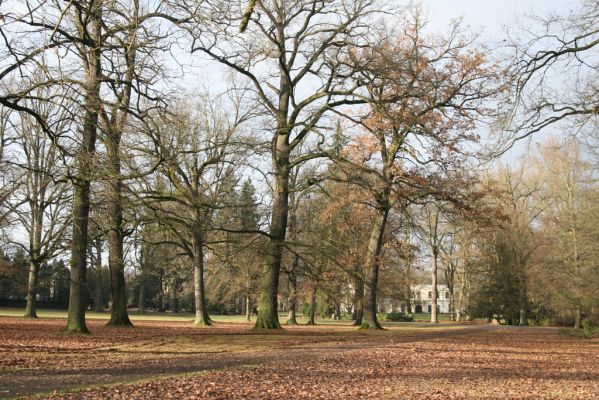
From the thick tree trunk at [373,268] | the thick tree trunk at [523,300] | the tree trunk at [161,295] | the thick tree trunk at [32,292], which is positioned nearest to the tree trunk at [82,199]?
the thick tree trunk at [373,268]

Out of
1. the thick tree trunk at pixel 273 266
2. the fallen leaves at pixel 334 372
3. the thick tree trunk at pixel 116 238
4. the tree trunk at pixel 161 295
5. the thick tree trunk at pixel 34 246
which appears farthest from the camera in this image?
the tree trunk at pixel 161 295

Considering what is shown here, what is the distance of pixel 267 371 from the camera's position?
10.6m

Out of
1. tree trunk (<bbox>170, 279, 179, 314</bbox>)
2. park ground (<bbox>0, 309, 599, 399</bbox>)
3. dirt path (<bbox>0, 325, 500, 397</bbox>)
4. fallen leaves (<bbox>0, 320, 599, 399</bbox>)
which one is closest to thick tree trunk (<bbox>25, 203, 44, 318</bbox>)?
park ground (<bbox>0, 309, 599, 399</bbox>)

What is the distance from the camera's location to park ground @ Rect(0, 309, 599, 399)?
815 cm

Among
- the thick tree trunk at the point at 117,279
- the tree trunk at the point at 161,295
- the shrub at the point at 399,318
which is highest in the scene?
the thick tree trunk at the point at 117,279

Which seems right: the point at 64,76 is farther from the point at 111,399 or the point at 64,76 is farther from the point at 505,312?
the point at 505,312

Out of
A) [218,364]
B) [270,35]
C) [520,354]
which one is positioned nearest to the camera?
[218,364]

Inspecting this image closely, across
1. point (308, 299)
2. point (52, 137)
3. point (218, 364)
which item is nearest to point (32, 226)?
point (308, 299)

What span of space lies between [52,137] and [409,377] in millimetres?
8832

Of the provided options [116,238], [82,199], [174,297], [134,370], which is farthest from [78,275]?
[174,297]

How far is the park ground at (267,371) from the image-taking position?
8148mm

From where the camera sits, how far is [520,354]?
16.9 meters

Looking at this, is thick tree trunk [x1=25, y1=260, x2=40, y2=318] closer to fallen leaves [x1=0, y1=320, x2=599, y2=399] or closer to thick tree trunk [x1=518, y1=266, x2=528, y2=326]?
fallen leaves [x1=0, y1=320, x2=599, y2=399]

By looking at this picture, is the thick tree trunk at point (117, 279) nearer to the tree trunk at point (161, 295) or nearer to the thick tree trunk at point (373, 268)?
the thick tree trunk at point (373, 268)
